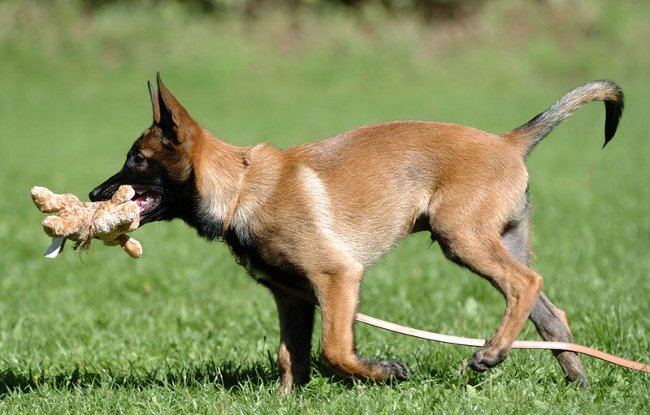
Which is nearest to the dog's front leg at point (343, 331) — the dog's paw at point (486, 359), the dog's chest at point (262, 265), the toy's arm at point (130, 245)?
the dog's chest at point (262, 265)

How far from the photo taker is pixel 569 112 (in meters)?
4.88

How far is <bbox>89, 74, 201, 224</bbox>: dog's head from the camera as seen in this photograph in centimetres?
459

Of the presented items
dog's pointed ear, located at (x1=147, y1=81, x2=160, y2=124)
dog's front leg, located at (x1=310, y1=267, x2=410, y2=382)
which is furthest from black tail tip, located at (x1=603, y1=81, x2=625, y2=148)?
dog's pointed ear, located at (x1=147, y1=81, x2=160, y2=124)

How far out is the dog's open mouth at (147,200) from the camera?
4.66m

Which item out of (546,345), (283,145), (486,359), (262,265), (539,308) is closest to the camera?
(486,359)

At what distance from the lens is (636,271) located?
7.66 m

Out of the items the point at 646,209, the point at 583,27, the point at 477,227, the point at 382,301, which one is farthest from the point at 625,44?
the point at 477,227

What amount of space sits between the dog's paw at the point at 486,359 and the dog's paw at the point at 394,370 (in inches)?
12.2

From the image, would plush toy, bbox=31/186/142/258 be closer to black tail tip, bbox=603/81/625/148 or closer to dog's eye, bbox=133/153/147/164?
dog's eye, bbox=133/153/147/164

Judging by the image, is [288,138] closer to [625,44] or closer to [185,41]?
[185,41]

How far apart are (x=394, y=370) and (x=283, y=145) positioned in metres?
11.3

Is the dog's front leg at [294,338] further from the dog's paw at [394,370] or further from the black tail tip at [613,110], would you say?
the black tail tip at [613,110]

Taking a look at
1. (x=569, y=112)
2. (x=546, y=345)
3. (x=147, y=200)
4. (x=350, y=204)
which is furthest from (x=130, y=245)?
(x=569, y=112)

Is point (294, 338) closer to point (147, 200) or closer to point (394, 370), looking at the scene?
point (394, 370)
